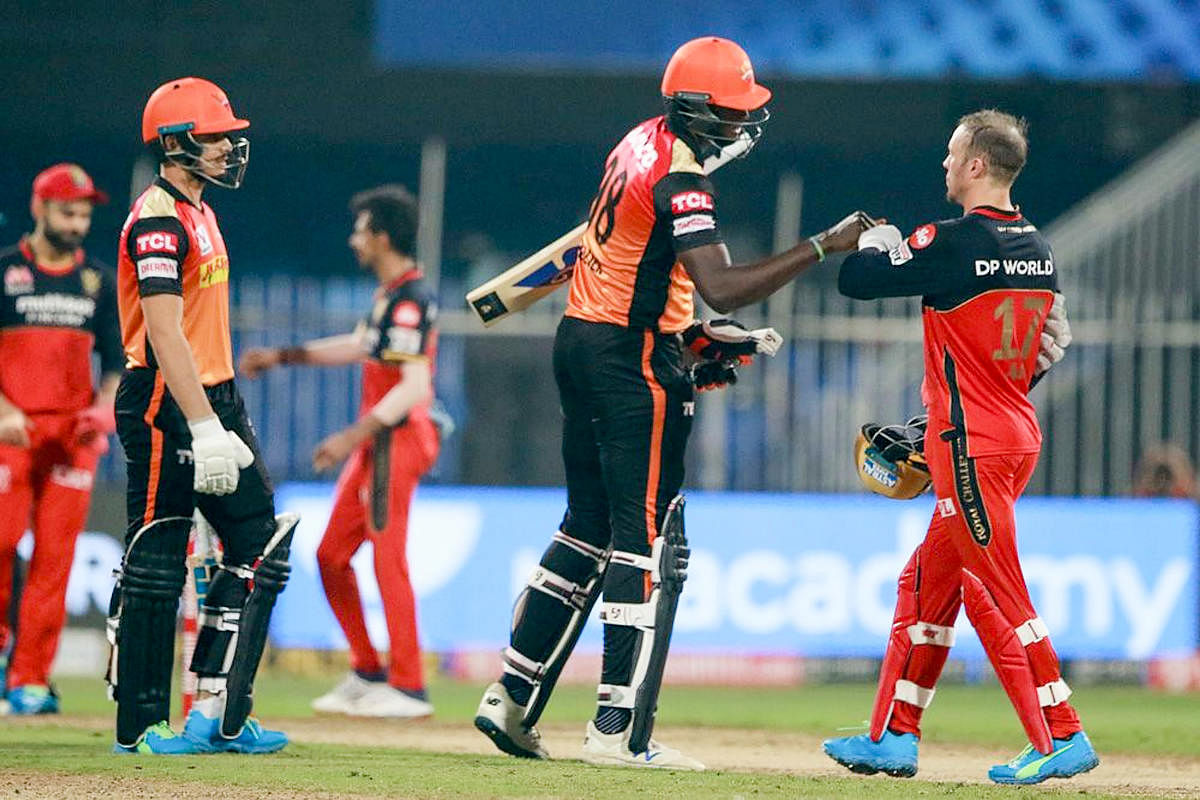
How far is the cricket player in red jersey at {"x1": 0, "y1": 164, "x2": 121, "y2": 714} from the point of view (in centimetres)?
911

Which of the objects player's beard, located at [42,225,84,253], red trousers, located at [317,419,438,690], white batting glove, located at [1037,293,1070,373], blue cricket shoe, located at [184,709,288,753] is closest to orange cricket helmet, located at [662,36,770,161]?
white batting glove, located at [1037,293,1070,373]

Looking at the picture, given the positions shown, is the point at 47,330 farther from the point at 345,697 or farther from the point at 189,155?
the point at 189,155

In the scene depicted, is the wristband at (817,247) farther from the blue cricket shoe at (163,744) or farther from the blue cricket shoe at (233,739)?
the blue cricket shoe at (163,744)

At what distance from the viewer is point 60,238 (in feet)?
30.9

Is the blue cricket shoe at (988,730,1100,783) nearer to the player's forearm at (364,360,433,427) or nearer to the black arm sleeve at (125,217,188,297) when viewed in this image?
the black arm sleeve at (125,217,188,297)

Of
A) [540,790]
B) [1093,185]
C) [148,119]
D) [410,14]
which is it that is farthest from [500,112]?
[540,790]

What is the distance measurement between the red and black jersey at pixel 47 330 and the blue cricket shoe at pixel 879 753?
432 centimetres

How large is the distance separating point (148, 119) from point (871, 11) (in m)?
14.2

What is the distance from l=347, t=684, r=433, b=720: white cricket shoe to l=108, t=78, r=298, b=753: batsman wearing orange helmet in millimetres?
2352

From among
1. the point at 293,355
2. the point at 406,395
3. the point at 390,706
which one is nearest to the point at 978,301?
the point at 406,395

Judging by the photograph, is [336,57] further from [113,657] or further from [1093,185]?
[113,657]

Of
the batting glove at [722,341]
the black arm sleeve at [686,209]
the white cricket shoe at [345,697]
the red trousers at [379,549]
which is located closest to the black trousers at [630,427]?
the batting glove at [722,341]

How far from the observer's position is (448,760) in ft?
23.3

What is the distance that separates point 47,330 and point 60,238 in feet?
1.47
